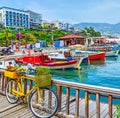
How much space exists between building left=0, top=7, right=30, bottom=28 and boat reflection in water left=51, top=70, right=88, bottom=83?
269ft

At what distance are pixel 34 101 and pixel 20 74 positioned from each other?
2.49 feet

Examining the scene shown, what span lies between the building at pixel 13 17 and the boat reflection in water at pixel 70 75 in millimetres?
81850

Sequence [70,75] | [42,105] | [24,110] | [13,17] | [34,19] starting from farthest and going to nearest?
[34,19] < [13,17] < [70,75] < [24,110] < [42,105]

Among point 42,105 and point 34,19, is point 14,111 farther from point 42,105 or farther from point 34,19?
point 34,19

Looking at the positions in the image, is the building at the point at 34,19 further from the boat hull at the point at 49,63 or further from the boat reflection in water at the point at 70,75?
the boat reflection in water at the point at 70,75

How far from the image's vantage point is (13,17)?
10456cm

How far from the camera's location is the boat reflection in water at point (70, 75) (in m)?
20.3

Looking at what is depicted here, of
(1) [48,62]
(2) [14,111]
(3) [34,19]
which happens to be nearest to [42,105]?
(2) [14,111]

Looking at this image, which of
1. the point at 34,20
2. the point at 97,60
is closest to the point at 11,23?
the point at 34,20

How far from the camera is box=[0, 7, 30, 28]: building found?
101 meters

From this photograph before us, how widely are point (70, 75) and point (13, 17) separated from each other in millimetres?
88628

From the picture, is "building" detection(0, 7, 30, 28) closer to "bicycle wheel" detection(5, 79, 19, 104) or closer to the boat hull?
the boat hull

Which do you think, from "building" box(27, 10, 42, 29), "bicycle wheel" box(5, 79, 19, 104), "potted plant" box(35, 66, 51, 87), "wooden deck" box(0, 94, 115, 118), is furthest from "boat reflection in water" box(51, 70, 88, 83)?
"building" box(27, 10, 42, 29)

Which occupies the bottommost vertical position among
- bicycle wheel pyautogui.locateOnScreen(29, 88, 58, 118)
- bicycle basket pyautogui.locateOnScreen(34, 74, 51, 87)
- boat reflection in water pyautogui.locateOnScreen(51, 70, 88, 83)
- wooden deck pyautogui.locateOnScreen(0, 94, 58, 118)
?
boat reflection in water pyautogui.locateOnScreen(51, 70, 88, 83)
